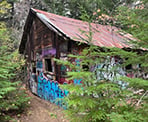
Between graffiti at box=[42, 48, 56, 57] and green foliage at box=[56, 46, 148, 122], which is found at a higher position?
graffiti at box=[42, 48, 56, 57]

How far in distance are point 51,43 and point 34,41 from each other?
233cm

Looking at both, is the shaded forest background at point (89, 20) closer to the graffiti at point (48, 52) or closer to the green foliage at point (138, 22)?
the green foliage at point (138, 22)

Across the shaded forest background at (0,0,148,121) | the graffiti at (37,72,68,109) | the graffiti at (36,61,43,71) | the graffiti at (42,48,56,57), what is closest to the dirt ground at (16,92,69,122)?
the graffiti at (37,72,68,109)

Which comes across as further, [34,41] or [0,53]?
[34,41]

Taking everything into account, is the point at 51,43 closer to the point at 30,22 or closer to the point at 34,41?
the point at 34,41

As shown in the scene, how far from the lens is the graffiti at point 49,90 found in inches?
253

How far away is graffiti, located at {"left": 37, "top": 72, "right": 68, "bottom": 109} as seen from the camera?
6432mm

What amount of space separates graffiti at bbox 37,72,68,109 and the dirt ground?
0.32 m

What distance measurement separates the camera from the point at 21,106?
6.34 m

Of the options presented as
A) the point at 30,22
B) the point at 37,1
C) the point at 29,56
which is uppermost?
the point at 37,1

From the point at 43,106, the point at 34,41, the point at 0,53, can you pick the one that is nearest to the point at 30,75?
the point at 34,41

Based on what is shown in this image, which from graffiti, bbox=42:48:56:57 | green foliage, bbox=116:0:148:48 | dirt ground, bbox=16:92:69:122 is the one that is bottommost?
dirt ground, bbox=16:92:69:122

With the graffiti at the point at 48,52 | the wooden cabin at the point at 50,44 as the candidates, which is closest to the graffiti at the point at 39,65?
the wooden cabin at the point at 50,44

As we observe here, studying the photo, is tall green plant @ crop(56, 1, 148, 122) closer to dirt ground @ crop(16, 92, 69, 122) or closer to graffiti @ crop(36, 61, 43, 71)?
dirt ground @ crop(16, 92, 69, 122)
